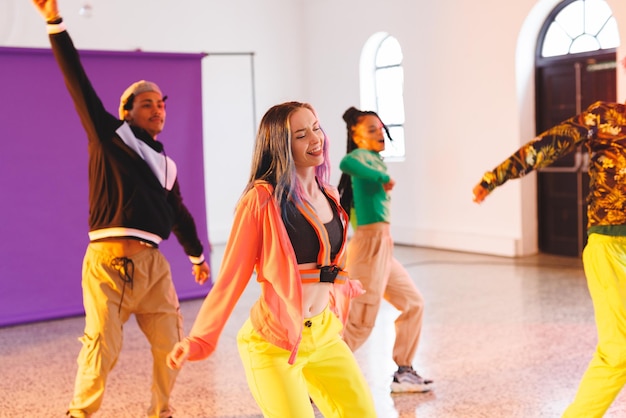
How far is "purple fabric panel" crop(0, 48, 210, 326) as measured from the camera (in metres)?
6.60

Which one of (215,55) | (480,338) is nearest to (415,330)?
(480,338)

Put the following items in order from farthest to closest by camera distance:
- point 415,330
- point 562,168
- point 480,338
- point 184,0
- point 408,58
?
point 184,0 → point 408,58 → point 562,168 → point 480,338 → point 415,330

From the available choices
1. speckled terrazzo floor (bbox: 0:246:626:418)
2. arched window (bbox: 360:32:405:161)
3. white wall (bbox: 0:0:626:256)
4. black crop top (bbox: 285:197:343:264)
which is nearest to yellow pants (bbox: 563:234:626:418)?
speckled terrazzo floor (bbox: 0:246:626:418)

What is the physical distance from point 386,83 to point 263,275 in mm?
9337

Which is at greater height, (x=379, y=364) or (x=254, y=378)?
(x=254, y=378)

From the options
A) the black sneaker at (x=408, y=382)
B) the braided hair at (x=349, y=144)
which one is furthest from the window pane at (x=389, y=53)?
the black sneaker at (x=408, y=382)

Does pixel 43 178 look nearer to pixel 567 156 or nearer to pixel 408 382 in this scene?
pixel 408 382

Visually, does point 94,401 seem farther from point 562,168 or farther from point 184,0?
point 184,0

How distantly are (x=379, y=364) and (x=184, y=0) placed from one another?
25.1 ft

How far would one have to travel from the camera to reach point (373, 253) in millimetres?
4324

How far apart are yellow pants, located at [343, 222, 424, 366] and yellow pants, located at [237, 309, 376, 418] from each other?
1669 mm

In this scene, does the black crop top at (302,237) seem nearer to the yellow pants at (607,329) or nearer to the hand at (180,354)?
the hand at (180,354)

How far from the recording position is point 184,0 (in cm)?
1140

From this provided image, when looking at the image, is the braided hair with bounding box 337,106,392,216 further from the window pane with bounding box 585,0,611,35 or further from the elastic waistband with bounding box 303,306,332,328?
the window pane with bounding box 585,0,611,35
